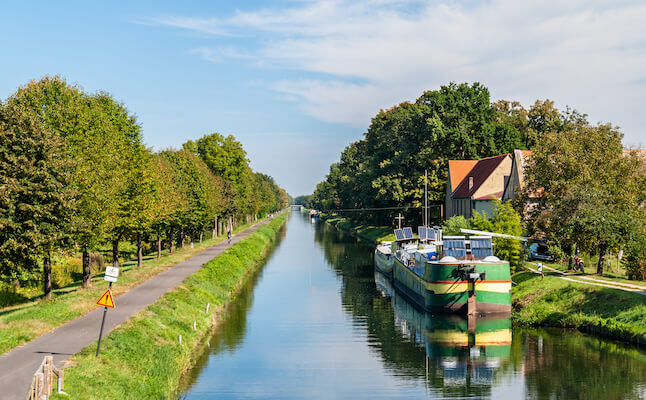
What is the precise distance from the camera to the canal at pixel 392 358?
87.0 feet

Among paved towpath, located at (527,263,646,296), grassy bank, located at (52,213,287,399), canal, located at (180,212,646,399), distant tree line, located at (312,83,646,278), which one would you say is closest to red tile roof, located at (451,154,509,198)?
distant tree line, located at (312,83,646,278)

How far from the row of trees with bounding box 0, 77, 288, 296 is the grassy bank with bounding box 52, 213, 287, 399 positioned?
A: 6.62 m

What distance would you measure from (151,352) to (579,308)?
25470 mm

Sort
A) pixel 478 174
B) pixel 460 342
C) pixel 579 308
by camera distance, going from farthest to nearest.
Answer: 1. pixel 478 174
2. pixel 579 308
3. pixel 460 342

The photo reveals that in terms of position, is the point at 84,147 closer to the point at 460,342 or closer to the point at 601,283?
the point at 460,342

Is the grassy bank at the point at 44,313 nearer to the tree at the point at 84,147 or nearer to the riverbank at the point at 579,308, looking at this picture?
the tree at the point at 84,147

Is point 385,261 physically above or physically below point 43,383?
below

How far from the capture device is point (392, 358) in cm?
3231

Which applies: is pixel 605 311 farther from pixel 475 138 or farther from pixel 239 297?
pixel 475 138

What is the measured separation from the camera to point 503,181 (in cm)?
7631

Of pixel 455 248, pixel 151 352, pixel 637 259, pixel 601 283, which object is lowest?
pixel 151 352

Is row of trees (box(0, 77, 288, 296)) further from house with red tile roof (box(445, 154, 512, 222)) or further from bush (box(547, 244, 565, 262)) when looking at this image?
house with red tile roof (box(445, 154, 512, 222))

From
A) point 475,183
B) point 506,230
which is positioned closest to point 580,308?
point 506,230

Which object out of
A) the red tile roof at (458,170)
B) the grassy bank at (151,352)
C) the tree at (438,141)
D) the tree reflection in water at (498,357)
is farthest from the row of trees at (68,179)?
the tree at (438,141)
